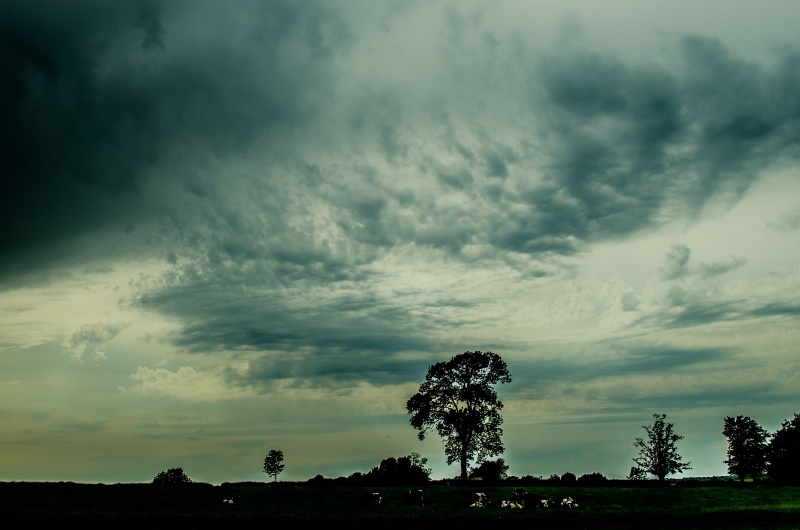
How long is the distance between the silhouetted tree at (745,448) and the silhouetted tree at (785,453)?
1.72 metres

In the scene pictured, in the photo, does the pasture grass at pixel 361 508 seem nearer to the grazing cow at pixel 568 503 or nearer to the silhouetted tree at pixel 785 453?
the grazing cow at pixel 568 503

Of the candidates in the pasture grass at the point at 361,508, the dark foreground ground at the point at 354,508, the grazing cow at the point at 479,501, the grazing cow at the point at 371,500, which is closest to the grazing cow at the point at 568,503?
the pasture grass at the point at 361,508

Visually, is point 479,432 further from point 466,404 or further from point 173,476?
point 173,476

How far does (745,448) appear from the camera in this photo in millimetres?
123875

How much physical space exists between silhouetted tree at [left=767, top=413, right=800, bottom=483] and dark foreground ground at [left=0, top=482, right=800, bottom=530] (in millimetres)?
58626

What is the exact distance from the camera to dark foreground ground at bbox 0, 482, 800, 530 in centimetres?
3591

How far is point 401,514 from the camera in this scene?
42125mm

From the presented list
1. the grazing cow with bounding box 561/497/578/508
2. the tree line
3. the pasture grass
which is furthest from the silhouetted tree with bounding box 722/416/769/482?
the grazing cow with bounding box 561/497/578/508

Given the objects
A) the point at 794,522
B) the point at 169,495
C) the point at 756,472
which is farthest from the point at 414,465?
the point at 794,522

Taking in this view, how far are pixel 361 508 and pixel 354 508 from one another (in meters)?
0.57

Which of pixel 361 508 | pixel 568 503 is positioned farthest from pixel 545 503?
pixel 361 508

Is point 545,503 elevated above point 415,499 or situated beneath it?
situated beneath

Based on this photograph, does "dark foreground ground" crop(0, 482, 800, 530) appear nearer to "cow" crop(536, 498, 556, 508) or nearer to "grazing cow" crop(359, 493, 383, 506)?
"grazing cow" crop(359, 493, 383, 506)

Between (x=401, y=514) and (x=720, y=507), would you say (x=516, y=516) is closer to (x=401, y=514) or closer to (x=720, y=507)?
(x=401, y=514)
